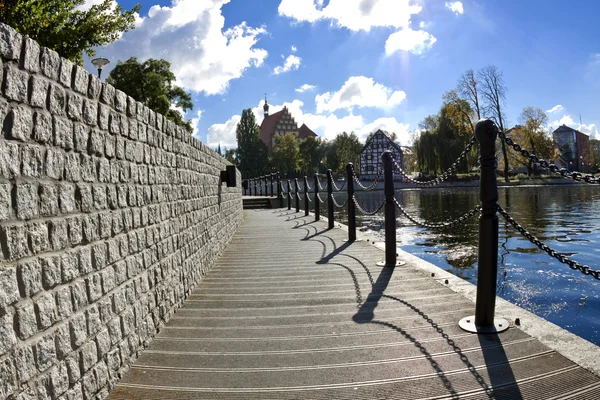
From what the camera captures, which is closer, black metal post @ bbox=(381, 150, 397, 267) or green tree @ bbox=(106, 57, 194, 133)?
black metal post @ bbox=(381, 150, 397, 267)

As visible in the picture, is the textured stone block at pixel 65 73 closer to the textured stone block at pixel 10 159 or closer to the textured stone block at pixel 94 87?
the textured stone block at pixel 94 87

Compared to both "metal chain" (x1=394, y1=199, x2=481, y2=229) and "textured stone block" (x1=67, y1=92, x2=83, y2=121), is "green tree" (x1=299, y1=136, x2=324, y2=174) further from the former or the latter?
"textured stone block" (x1=67, y1=92, x2=83, y2=121)

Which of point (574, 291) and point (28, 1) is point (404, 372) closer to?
point (574, 291)

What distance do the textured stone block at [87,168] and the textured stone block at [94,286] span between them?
52 cm

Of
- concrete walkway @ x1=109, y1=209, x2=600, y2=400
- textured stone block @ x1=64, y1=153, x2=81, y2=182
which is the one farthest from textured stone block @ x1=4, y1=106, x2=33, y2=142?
concrete walkway @ x1=109, y1=209, x2=600, y2=400

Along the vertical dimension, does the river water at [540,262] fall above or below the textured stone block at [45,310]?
below

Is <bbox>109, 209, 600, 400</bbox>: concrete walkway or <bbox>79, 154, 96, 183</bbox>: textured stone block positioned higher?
<bbox>79, 154, 96, 183</bbox>: textured stone block

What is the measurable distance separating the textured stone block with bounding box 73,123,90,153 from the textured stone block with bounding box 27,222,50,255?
0.50m

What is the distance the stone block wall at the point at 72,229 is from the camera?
66.4 inches

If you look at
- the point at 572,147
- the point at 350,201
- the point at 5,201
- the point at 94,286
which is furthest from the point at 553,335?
the point at 572,147

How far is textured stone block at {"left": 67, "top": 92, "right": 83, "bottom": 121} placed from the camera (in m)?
2.12

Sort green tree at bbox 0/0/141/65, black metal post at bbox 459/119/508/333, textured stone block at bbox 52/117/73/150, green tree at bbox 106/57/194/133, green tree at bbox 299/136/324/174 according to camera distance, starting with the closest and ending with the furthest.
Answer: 1. textured stone block at bbox 52/117/73/150
2. black metal post at bbox 459/119/508/333
3. green tree at bbox 0/0/141/65
4. green tree at bbox 106/57/194/133
5. green tree at bbox 299/136/324/174

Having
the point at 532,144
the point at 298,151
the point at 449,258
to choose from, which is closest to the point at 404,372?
the point at 449,258

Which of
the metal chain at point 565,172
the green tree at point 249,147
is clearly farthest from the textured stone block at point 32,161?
the green tree at point 249,147
